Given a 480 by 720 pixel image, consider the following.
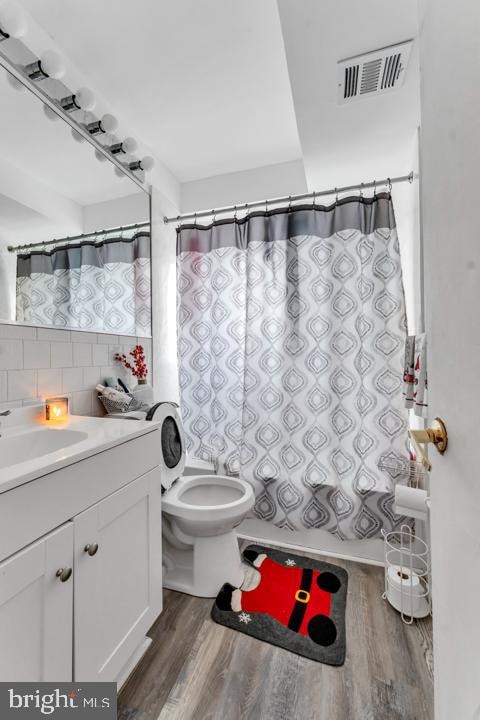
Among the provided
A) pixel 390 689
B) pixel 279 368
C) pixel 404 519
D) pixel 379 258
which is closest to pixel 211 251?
pixel 279 368

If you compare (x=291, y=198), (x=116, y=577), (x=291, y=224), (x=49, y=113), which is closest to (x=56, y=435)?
(x=116, y=577)

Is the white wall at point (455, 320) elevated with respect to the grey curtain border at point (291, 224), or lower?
lower

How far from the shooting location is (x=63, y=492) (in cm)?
81

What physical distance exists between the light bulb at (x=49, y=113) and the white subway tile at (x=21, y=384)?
1035mm

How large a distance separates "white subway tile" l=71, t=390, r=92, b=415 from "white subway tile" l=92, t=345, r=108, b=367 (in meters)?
0.15

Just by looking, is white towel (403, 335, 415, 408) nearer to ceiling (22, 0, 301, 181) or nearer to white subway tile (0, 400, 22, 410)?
ceiling (22, 0, 301, 181)

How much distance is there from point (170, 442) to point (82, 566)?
2.72ft

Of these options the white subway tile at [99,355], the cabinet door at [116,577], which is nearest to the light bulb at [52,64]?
the white subway tile at [99,355]

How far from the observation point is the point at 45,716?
755 millimetres

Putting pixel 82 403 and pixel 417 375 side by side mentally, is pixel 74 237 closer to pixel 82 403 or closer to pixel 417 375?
pixel 82 403

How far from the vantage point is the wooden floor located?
41.2 inches

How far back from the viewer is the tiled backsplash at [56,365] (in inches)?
45.9

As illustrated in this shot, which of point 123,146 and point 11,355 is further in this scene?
point 123,146

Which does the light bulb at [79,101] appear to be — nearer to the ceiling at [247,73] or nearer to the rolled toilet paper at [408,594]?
the ceiling at [247,73]
